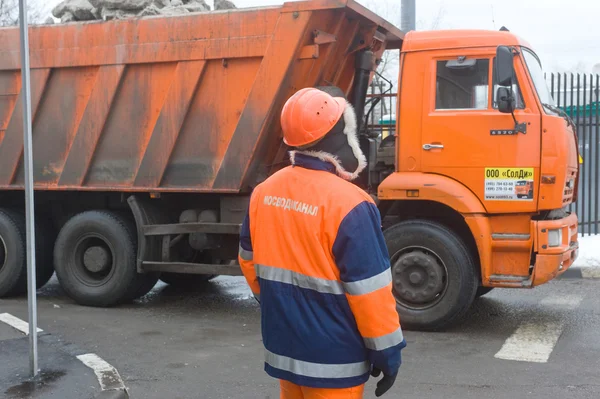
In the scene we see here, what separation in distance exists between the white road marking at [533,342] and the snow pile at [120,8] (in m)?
4.50

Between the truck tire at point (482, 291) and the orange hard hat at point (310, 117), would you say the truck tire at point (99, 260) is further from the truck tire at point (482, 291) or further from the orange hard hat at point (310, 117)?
the orange hard hat at point (310, 117)

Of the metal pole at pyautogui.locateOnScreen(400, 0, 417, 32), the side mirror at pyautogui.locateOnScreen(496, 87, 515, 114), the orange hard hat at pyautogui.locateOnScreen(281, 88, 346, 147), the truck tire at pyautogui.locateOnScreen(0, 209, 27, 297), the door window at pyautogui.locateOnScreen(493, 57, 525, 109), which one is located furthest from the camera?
the metal pole at pyautogui.locateOnScreen(400, 0, 417, 32)

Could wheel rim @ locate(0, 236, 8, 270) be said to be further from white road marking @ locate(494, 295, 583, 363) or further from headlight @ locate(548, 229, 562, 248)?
headlight @ locate(548, 229, 562, 248)

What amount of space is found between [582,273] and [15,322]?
707 centimetres

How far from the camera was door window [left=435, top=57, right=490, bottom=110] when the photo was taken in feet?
22.1

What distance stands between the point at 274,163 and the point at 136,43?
1.90 meters

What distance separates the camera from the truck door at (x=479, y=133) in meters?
6.55

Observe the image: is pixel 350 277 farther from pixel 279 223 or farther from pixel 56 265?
pixel 56 265


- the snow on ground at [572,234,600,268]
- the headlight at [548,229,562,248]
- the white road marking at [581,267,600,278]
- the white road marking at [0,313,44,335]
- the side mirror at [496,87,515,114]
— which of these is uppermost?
the side mirror at [496,87,515,114]

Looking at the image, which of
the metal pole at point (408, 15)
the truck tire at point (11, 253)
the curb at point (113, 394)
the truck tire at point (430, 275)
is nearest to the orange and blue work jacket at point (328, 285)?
the curb at point (113, 394)

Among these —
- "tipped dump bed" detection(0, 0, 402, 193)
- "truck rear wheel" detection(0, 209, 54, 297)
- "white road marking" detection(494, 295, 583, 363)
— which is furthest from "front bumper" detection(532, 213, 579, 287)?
"truck rear wheel" detection(0, 209, 54, 297)

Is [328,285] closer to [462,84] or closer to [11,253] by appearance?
[462,84]

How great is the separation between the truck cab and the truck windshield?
0.02 metres

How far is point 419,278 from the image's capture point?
6855 mm
